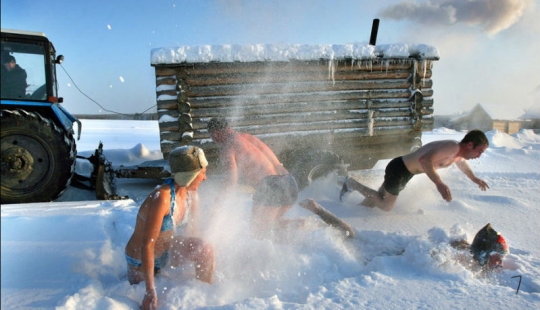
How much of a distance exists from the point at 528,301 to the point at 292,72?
16.6 ft

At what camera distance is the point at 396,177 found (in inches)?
187

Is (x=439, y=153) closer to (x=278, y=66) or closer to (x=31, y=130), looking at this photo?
(x=278, y=66)

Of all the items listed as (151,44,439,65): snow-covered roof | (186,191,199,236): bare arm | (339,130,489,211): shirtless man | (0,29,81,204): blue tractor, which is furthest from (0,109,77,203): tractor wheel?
(339,130,489,211): shirtless man

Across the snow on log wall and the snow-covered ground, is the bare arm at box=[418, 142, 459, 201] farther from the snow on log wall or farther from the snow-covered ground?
the snow on log wall

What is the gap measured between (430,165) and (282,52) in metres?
3.27

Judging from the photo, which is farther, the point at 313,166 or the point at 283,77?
the point at 283,77

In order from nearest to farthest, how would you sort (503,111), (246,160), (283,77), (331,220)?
(246,160)
(331,220)
(283,77)
(503,111)

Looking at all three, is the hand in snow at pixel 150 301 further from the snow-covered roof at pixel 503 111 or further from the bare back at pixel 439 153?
→ the snow-covered roof at pixel 503 111

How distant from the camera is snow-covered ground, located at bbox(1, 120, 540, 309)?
218 cm

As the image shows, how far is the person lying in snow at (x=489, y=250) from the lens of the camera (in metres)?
2.83

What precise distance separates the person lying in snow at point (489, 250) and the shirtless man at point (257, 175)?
173 cm

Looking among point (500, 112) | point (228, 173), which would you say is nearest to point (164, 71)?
point (228, 173)

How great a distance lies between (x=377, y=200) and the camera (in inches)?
185

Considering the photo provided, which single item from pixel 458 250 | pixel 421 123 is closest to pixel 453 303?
pixel 458 250
